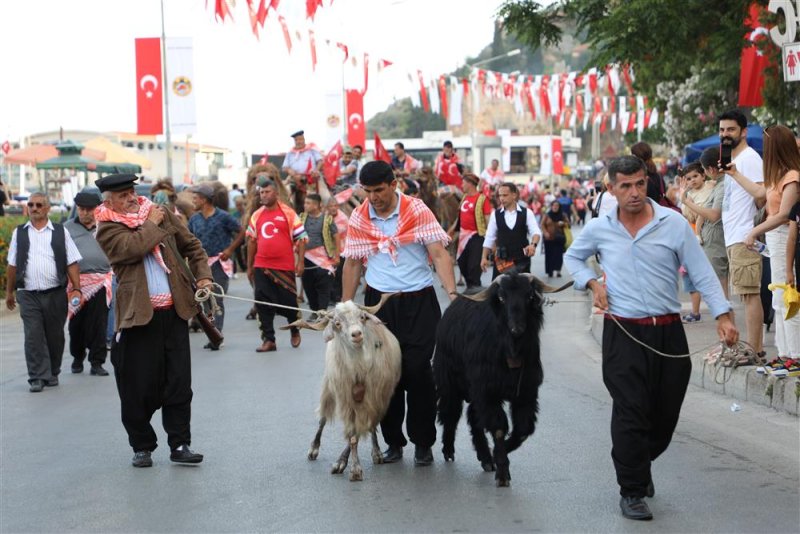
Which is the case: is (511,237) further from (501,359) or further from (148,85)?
(148,85)

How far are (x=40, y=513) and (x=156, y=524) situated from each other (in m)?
0.89

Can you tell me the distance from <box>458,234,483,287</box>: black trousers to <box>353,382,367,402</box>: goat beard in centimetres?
1285

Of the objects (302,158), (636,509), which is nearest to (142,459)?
(636,509)

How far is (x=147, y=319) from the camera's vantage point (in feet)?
27.5

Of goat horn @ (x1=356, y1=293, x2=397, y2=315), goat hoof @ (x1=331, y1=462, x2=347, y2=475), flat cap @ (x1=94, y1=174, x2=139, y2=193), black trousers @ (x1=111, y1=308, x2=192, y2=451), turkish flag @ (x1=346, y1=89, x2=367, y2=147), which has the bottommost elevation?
goat hoof @ (x1=331, y1=462, x2=347, y2=475)

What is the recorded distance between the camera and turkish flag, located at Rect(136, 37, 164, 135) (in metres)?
29.8

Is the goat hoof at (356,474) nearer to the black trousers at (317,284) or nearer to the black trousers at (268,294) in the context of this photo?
the black trousers at (268,294)

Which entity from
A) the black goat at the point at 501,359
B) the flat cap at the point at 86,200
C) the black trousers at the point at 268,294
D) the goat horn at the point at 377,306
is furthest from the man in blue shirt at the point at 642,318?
the black trousers at the point at 268,294

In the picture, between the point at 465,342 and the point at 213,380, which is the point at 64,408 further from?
the point at 465,342

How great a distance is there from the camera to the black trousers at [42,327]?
12945 mm

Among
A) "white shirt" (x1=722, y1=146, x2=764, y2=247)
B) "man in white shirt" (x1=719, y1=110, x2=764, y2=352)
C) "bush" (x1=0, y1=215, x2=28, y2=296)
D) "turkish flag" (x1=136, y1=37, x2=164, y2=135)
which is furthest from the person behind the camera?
"turkish flag" (x1=136, y1=37, x2=164, y2=135)

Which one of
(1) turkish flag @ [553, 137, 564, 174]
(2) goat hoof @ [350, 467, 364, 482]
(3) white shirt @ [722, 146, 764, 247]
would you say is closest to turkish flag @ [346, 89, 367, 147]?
(3) white shirt @ [722, 146, 764, 247]

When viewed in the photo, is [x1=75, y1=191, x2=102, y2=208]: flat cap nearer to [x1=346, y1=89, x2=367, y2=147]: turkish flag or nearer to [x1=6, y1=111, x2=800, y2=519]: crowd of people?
[x1=6, y1=111, x2=800, y2=519]: crowd of people

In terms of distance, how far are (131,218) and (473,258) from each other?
12.9 m
